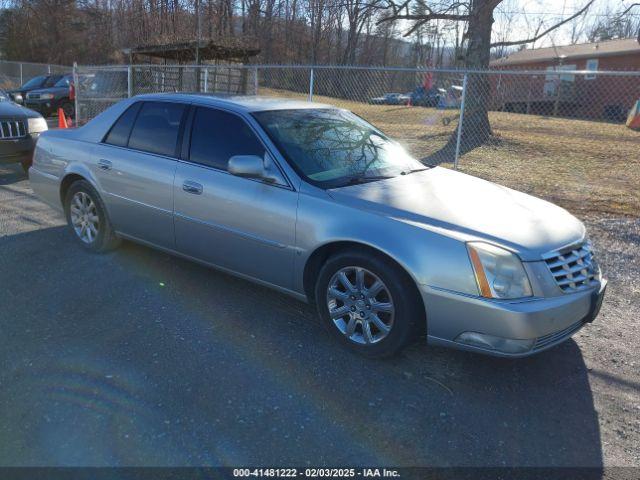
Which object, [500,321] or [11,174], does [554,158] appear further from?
[11,174]

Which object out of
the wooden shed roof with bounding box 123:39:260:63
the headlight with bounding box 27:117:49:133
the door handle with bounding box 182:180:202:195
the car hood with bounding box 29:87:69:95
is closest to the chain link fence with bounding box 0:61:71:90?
the car hood with bounding box 29:87:69:95

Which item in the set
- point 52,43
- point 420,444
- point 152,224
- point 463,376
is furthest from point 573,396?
point 52,43

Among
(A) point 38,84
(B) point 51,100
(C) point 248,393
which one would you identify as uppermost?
(A) point 38,84

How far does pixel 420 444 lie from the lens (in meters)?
2.72

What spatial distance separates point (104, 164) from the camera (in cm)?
485

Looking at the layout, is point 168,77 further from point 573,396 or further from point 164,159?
point 573,396

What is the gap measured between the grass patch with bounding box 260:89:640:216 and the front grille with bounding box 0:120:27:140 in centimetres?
735

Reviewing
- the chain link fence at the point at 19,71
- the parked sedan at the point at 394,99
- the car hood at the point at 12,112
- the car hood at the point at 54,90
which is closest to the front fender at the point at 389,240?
the car hood at the point at 12,112

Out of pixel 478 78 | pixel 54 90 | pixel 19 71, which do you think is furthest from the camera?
pixel 19 71

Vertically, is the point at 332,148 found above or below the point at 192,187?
above

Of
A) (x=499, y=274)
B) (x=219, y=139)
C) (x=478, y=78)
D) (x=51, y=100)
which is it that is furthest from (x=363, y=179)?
(x=51, y=100)

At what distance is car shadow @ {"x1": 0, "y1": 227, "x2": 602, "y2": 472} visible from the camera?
264 centimetres

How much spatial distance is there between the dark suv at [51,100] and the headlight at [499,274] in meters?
19.7

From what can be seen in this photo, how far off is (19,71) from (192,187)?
30.0m
